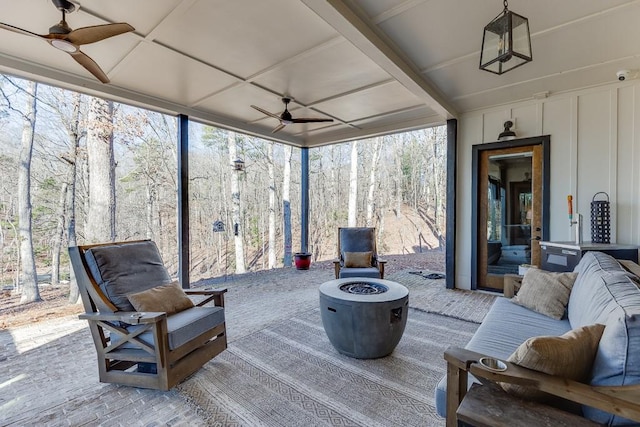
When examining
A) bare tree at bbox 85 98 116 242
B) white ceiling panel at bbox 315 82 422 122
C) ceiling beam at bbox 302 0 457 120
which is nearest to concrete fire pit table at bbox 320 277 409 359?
ceiling beam at bbox 302 0 457 120

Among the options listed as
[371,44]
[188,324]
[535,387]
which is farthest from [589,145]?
[188,324]

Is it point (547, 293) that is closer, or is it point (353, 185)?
point (547, 293)

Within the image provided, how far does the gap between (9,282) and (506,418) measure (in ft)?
18.5

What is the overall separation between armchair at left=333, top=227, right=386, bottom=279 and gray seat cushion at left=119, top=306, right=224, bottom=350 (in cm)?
225

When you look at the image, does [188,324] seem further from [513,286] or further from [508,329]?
[513,286]

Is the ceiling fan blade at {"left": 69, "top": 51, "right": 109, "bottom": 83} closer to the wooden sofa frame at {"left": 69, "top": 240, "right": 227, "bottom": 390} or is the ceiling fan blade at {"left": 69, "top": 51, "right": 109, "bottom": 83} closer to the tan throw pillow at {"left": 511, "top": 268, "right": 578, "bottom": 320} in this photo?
the wooden sofa frame at {"left": 69, "top": 240, "right": 227, "bottom": 390}

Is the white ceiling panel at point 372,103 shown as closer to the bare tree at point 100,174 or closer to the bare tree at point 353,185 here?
the bare tree at point 100,174

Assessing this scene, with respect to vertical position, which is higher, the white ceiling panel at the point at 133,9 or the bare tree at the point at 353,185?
the white ceiling panel at the point at 133,9

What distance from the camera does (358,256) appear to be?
468 centimetres

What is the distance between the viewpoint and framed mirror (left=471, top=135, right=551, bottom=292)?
13.6ft

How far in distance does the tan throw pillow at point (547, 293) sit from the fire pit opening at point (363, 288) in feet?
3.87

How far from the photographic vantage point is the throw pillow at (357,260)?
4625 millimetres

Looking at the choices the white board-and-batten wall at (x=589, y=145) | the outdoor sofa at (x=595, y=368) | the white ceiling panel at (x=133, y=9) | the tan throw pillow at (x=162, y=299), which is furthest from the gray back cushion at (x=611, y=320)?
the white ceiling panel at (x=133, y=9)

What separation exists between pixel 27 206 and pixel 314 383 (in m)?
4.56
